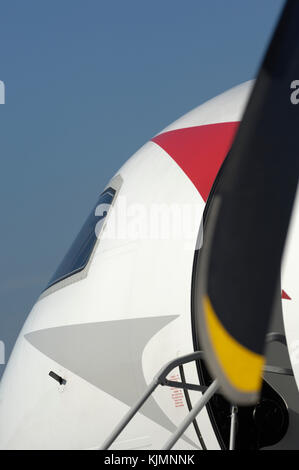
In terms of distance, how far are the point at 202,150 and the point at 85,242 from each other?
1767mm

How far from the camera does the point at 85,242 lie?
7949 millimetres

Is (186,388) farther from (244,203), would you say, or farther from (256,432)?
(244,203)

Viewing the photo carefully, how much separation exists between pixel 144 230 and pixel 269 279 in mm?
4325

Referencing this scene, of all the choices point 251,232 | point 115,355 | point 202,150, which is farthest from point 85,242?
point 251,232

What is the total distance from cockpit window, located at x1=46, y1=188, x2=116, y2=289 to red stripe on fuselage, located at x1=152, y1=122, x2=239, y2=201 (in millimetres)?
970

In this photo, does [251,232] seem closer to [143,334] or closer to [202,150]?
[143,334]

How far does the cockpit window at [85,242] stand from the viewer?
304 inches

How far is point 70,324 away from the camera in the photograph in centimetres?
722

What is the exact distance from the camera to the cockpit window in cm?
773

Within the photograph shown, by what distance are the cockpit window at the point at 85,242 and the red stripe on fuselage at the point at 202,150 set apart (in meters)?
0.97

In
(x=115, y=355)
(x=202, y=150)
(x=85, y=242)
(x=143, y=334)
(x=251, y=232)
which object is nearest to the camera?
(x=251, y=232)

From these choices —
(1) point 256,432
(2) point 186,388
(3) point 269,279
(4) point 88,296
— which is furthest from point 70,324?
(3) point 269,279

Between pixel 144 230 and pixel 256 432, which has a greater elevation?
pixel 144 230

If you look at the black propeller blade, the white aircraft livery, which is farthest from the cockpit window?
the black propeller blade
